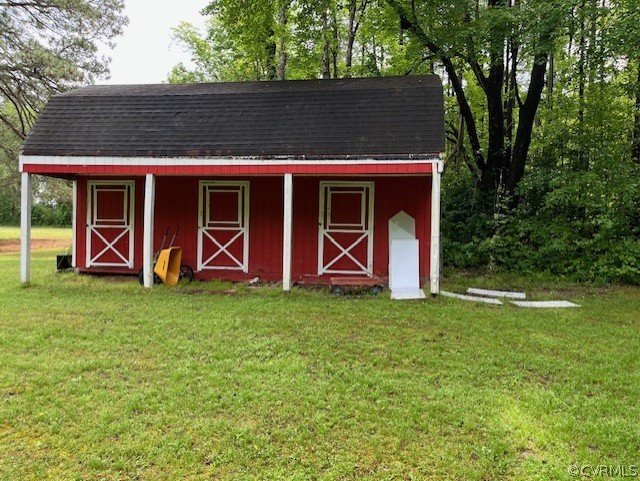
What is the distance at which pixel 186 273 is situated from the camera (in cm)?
972

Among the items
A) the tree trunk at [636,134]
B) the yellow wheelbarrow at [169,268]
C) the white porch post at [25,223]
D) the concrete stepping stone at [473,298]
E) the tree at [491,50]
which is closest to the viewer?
the concrete stepping stone at [473,298]

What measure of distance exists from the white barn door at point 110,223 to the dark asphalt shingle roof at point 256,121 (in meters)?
1.49

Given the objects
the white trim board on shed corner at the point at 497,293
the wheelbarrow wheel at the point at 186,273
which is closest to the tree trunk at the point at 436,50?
the white trim board on shed corner at the point at 497,293

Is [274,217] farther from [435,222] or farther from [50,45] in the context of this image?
[50,45]

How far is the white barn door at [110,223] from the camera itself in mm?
10094

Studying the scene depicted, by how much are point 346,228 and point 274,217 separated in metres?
1.57

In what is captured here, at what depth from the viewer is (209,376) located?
4199 mm

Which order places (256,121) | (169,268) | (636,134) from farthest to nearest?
(636,134) → (169,268) → (256,121)

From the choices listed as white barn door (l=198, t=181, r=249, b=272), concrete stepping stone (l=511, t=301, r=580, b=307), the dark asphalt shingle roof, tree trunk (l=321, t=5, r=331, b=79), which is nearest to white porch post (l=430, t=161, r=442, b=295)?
the dark asphalt shingle roof

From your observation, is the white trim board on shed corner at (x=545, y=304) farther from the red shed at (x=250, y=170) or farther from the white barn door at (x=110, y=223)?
the white barn door at (x=110, y=223)

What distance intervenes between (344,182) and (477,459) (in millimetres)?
7007

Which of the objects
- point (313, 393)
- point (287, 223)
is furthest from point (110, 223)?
point (313, 393)

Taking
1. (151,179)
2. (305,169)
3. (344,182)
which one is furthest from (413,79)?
(151,179)

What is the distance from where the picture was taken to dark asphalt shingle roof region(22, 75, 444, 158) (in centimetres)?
816
